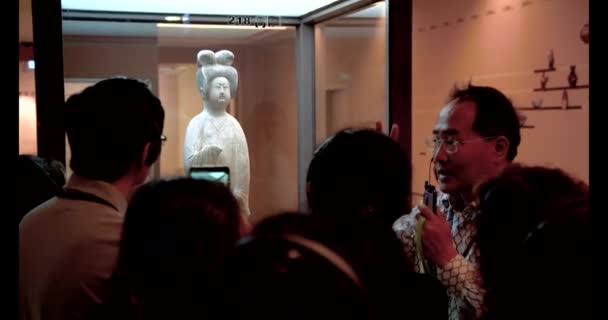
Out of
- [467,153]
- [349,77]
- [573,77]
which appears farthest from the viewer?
[349,77]

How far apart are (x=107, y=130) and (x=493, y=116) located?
82 cm

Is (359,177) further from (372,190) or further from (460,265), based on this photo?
(460,265)

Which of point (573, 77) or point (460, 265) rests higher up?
point (573, 77)

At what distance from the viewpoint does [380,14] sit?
269cm

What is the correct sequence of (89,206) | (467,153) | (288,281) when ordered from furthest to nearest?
1. (467,153)
2. (89,206)
3. (288,281)

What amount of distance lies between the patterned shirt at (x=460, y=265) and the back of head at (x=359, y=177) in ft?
0.50

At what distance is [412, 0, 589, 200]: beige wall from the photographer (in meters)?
2.27

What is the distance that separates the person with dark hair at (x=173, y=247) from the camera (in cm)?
86

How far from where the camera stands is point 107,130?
1.28m

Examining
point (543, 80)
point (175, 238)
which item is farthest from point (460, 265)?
point (543, 80)

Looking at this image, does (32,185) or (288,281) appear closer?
(288,281)

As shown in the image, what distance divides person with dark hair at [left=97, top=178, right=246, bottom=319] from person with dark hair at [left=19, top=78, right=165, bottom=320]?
0.25m

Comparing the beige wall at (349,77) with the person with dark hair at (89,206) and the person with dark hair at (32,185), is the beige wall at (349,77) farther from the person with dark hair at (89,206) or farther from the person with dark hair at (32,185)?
the person with dark hair at (89,206)

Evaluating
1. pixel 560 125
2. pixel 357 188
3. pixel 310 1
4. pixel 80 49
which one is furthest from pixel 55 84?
pixel 560 125
